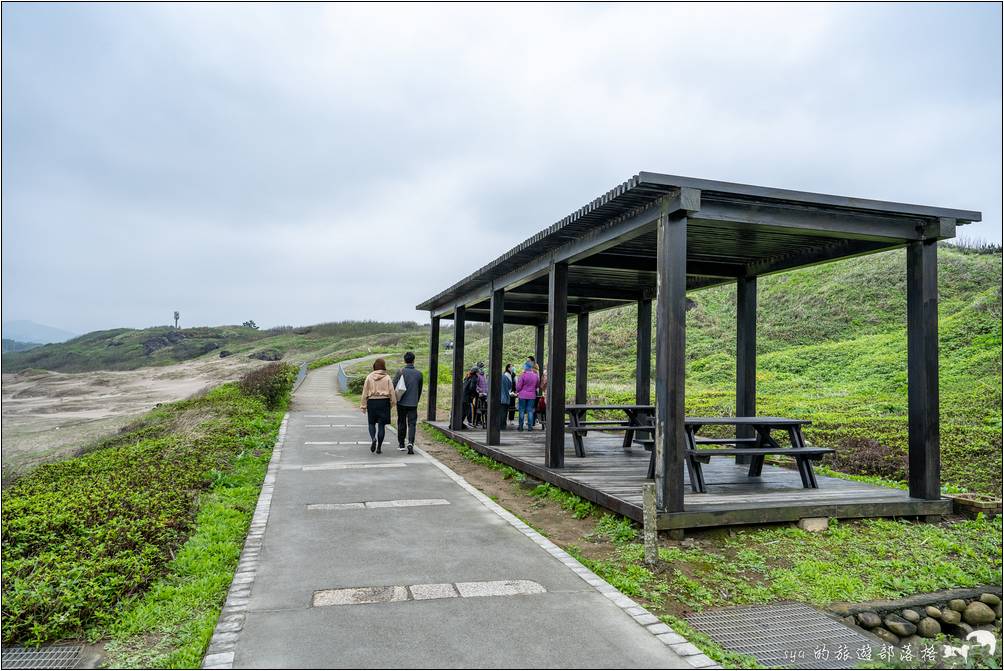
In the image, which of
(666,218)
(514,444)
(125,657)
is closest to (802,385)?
(514,444)

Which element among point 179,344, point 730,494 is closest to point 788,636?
point 730,494

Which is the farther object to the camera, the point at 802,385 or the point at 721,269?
the point at 802,385

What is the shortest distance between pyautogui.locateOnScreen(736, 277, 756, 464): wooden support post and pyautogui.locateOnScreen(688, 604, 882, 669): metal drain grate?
510 cm

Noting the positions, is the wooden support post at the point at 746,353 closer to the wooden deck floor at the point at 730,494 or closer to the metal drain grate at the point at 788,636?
the wooden deck floor at the point at 730,494

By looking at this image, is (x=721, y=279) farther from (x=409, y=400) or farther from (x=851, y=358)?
(x=851, y=358)

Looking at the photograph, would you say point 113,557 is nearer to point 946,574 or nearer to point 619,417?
point 946,574

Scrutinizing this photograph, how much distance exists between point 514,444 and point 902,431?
773 centimetres

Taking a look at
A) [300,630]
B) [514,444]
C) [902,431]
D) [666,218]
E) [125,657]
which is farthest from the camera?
[902,431]

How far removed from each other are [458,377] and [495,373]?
383 cm

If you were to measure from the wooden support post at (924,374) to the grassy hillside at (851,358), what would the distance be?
264 cm

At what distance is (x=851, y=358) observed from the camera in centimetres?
2366

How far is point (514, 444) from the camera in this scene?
11.6m

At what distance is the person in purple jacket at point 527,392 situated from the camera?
13156 millimetres

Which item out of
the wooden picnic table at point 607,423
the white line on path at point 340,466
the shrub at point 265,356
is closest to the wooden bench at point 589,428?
the wooden picnic table at point 607,423
